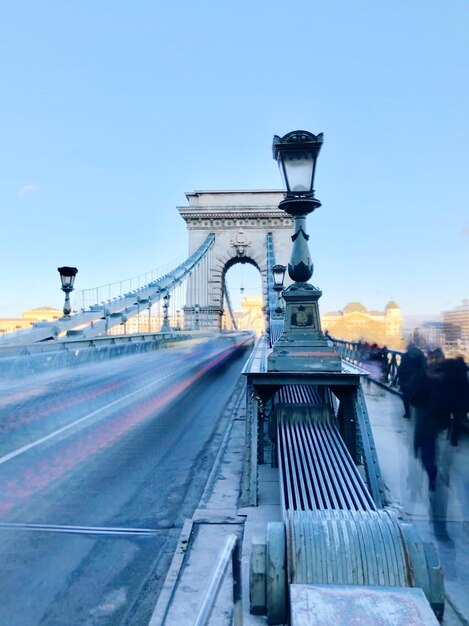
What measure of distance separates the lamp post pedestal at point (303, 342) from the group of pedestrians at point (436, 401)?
36.7 inches

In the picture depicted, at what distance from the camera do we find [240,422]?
9.96m

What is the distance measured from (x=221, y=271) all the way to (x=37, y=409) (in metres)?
30.9

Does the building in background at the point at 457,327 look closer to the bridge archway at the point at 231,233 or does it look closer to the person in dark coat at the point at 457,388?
the person in dark coat at the point at 457,388

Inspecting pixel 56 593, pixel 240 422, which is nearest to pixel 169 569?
pixel 56 593

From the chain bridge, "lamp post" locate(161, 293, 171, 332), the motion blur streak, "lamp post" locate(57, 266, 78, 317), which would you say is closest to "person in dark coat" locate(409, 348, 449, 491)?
the chain bridge

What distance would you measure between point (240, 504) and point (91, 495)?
1941mm

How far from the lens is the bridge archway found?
4072cm

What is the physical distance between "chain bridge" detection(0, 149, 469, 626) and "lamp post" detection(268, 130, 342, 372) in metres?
0.02

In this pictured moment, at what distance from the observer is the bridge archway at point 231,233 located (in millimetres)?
40719

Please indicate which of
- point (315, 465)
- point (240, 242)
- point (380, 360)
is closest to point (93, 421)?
point (315, 465)

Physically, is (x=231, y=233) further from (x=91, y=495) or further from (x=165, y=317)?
(x=91, y=495)

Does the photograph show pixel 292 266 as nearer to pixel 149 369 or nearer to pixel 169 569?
pixel 169 569

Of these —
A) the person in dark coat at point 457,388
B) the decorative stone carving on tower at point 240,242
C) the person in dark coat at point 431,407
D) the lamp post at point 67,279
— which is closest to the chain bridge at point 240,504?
the person in dark coat at point 431,407

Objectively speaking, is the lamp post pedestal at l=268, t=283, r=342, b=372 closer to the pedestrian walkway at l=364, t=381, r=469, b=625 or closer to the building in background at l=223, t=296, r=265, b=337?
the pedestrian walkway at l=364, t=381, r=469, b=625
